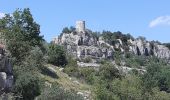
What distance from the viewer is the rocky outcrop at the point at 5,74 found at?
144ft

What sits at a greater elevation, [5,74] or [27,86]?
[5,74]

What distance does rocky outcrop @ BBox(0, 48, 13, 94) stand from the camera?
43.8m

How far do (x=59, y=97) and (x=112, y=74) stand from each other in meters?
48.6

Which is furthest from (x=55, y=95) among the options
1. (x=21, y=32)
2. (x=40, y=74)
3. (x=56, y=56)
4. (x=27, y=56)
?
(x=56, y=56)

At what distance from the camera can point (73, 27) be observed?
189500mm

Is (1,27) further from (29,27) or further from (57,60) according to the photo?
(57,60)

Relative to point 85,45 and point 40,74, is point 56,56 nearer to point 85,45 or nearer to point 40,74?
Answer: point 40,74

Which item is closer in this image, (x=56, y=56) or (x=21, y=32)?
A: (x=21, y=32)

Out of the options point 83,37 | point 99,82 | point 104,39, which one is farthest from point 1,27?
point 104,39

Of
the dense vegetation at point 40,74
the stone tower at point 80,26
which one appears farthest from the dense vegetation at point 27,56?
the stone tower at point 80,26

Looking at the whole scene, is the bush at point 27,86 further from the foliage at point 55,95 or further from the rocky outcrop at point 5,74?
the rocky outcrop at point 5,74

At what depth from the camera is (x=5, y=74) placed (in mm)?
44438

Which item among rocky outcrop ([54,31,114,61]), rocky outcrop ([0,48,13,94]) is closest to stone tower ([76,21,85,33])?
rocky outcrop ([54,31,114,61])

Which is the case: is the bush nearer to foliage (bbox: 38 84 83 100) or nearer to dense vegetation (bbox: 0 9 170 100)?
dense vegetation (bbox: 0 9 170 100)
